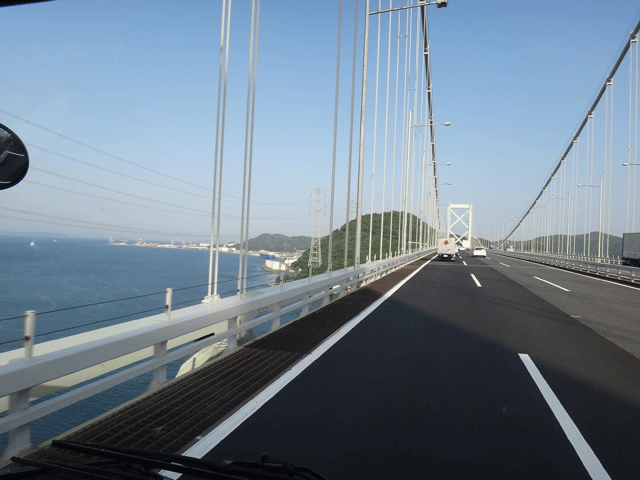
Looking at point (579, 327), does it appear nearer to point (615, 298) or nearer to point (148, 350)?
point (615, 298)

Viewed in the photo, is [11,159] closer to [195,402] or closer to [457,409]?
[195,402]

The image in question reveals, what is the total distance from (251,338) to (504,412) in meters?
4.27

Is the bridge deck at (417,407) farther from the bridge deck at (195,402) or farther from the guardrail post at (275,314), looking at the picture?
the guardrail post at (275,314)

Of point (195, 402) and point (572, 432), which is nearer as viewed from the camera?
point (572, 432)

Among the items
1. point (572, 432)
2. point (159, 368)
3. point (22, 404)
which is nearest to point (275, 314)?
point (159, 368)

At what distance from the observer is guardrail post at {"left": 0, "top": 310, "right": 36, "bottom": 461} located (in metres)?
3.00

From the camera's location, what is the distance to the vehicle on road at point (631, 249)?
43219mm

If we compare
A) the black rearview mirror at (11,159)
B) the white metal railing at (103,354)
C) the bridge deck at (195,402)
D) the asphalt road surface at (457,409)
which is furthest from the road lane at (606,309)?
the black rearview mirror at (11,159)

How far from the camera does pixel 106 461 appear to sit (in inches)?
109

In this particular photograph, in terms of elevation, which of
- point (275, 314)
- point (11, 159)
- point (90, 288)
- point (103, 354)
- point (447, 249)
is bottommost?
point (90, 288)

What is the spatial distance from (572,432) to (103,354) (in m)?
3.69

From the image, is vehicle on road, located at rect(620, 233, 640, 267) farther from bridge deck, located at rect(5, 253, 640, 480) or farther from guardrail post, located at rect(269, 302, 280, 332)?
guardrail post, located at rect(269, 302, 280, 332)

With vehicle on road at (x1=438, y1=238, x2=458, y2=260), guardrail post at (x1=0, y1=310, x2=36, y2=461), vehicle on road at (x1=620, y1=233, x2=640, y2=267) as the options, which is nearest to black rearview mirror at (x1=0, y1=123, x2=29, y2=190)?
guardrail post at (x1=0, y1=310, x2=36, y2=461)

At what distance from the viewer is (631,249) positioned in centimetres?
4447
